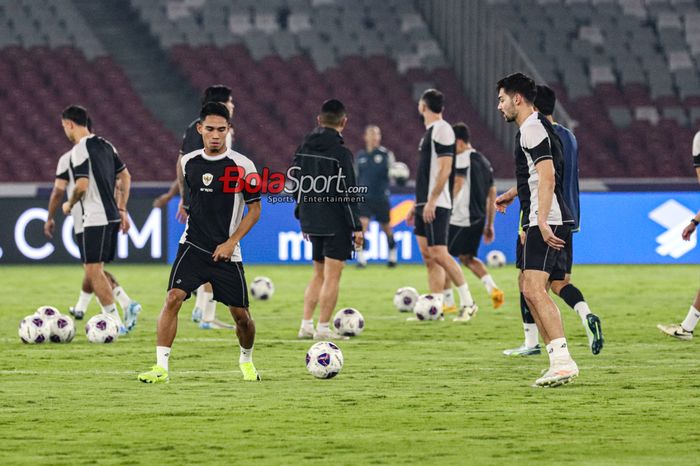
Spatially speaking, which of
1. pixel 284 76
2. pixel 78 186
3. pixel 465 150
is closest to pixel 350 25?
pixel 284 76

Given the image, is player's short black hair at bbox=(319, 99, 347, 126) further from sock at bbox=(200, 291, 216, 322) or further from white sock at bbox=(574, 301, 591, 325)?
white sock at bbox=(574, 301, 591, 325)

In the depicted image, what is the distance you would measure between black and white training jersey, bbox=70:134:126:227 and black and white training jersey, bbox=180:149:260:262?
11.9 ft

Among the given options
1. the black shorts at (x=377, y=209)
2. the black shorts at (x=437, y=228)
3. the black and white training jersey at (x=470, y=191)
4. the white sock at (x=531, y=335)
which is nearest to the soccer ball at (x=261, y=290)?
the black and white training jersey at (x=470, y=191)

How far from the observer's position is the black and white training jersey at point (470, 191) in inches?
636

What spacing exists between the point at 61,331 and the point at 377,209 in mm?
11546

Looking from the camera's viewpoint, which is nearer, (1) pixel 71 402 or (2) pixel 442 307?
(1) pixel 71 402

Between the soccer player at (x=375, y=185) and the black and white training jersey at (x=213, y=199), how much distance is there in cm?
1366

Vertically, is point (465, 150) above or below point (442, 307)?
above

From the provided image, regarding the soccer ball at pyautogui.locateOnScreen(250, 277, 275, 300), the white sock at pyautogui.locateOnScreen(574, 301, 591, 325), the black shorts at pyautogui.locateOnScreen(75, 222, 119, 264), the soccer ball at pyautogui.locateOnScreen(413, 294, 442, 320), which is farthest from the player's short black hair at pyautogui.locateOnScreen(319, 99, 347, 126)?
the soccer ball at pyautogui.locateOnScreen(250, 277, 275, 300)

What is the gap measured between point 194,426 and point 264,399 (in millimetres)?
1129

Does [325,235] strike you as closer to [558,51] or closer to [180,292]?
[180,292]

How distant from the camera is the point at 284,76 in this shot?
3123 centimetres

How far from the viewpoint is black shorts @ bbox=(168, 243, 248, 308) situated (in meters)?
9.62

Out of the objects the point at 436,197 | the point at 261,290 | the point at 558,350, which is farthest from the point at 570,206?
the point at 261,290
